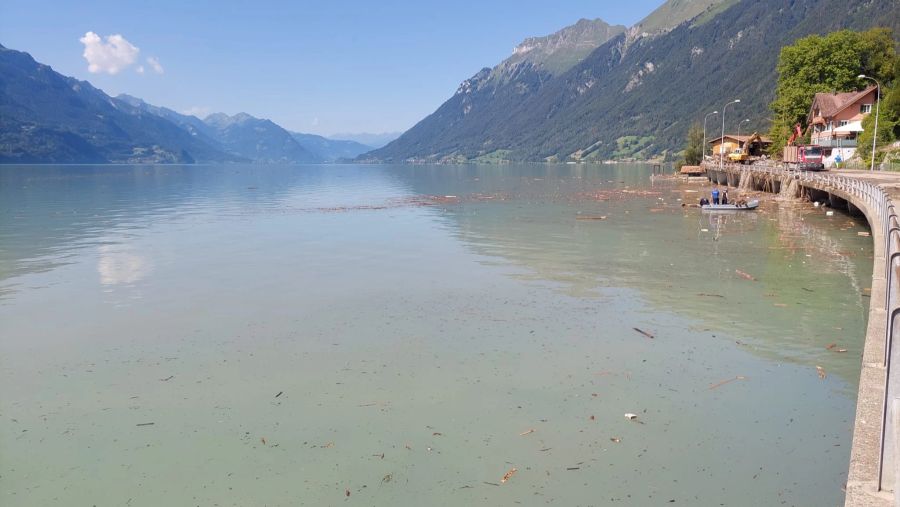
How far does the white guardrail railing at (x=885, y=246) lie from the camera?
591 centimetres

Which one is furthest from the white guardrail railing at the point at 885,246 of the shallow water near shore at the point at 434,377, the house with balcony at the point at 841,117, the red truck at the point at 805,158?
the house with balcony at the point at 841,117

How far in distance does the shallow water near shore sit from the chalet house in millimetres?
62466

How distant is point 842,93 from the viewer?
8625 centimetres

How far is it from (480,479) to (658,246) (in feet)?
78.2

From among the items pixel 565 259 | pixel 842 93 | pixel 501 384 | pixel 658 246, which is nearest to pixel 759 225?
pixel 658 246

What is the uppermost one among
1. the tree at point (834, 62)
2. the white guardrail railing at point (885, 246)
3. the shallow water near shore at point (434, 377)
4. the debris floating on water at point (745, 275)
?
the tree at point (834, 62)

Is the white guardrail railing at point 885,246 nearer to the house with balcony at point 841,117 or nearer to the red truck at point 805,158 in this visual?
the red truck at point 805,158

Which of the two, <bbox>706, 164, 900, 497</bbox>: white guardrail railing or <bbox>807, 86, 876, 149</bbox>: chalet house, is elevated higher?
<bbox>807, 86, 876, 149</bbox>: chalet house

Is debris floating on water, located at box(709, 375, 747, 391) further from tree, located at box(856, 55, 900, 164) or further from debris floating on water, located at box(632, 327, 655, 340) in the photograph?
tree, located at box(856, 55, 900, 164)

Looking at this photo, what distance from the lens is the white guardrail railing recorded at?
19.4ft

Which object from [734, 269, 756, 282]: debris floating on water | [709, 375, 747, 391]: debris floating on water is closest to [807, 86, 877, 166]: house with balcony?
[734, 269, 756, 282]: debris floating on water

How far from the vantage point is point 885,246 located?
17.3 metres

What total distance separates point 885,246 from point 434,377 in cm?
1346

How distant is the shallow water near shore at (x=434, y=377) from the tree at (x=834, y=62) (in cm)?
7449
